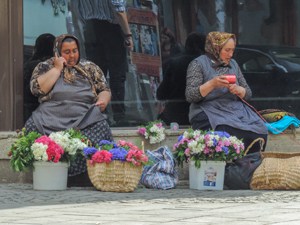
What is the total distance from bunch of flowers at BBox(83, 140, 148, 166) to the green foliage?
0.49 meters

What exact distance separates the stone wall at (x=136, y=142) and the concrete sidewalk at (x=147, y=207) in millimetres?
246

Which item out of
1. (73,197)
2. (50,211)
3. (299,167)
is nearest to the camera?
(50,211)

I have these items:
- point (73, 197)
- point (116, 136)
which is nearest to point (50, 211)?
point (73, 197)

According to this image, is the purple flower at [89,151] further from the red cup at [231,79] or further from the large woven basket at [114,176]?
the red cup at [231,79]

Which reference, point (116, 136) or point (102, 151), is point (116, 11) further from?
point (102, 151)

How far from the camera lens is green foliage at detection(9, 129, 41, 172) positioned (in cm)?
878

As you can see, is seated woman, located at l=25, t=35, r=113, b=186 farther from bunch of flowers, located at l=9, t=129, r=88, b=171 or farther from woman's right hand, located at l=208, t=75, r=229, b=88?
woman's right hand, located at l=208, t=75, r=229, b=88

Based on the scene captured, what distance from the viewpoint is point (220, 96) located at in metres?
9.60

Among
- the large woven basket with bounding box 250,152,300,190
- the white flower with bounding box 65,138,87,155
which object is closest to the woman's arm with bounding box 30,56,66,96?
the white flower with bounding box 65,138,87,155

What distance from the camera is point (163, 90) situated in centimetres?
1023

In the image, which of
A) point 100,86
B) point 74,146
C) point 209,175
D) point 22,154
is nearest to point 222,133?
point 209,175

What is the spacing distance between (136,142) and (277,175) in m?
1.51

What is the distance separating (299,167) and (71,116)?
7.08ft

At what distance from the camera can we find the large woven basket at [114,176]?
28.6 feet
